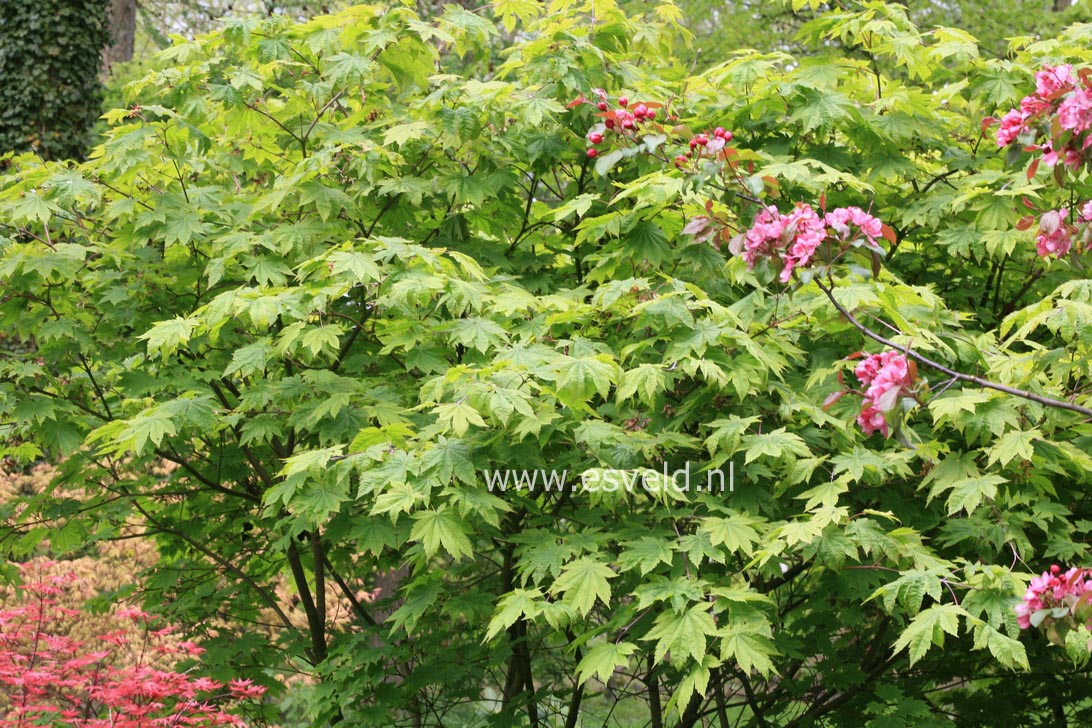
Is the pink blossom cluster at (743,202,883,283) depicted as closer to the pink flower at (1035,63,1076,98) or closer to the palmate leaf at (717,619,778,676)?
the pink flower at (1035,63,1076,98)

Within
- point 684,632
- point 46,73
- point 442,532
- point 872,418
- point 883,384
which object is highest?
point 883,384

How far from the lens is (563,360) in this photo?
3512 mm

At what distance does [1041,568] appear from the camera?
407 cm

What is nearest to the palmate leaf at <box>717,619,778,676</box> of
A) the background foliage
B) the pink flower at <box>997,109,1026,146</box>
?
the background foliage

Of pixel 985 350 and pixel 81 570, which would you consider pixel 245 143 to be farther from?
pixel 81 570

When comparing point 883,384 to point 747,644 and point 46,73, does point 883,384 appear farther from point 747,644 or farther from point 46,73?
point 46,73

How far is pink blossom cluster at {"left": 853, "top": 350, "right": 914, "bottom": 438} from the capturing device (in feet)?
8.00

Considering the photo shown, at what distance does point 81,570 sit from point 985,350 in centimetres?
652

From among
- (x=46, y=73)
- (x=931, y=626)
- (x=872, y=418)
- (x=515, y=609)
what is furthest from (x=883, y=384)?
(x=46, y=73)

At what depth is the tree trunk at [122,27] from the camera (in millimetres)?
13539

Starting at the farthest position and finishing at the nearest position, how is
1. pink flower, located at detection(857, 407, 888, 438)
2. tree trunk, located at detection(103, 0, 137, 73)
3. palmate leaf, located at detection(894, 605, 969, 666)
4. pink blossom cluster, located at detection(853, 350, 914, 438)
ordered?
tree trunk, located at detection(103, 0, 137, 73) → palmate leaf, located at detection(894, 605, 969, 666) → pink flower, located at detection(857, 407, 888, 438) → pink blossom cluster, located at detection(853, 350, 914, 438)

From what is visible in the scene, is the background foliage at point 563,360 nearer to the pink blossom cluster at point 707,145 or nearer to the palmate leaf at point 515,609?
the palmate leaf at point 515,609

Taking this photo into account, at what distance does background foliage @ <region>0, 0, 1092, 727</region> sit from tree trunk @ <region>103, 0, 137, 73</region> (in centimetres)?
901

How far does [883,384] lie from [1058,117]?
70 centimetres
